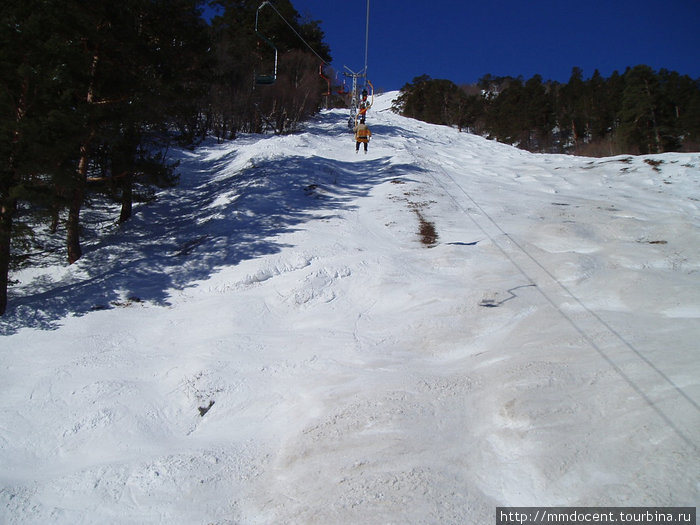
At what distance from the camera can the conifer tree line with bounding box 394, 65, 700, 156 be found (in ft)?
110

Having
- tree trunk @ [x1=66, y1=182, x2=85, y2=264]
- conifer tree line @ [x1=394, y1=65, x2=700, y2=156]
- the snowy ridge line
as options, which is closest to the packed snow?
the snowy ridge line

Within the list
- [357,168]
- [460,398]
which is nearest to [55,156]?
[460,398]

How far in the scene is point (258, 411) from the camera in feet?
19.1

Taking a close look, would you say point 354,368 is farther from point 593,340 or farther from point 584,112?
point 584,112

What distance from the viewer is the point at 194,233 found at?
12664 mm

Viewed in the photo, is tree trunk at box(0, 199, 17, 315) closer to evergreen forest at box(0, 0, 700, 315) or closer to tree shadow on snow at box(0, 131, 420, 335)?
evergreen forest at box(0, 0, 700, 315)

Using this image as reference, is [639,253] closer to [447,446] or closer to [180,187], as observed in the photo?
[447,446]

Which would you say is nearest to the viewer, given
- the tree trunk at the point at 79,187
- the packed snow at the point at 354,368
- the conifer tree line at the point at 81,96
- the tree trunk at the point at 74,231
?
the packed snow at the point at 354,368

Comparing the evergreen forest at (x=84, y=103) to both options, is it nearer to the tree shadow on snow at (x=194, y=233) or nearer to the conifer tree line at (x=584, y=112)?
the tree shadow on snow at (x=194, y=233)

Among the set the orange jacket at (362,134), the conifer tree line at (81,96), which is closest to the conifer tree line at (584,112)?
the orange jacket at (362,134)

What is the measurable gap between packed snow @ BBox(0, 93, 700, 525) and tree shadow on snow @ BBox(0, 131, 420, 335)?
0.09 metres

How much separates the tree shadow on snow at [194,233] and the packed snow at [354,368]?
0.09m

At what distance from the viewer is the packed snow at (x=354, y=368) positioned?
12.9 ft

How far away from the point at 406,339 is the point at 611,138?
143 feet
